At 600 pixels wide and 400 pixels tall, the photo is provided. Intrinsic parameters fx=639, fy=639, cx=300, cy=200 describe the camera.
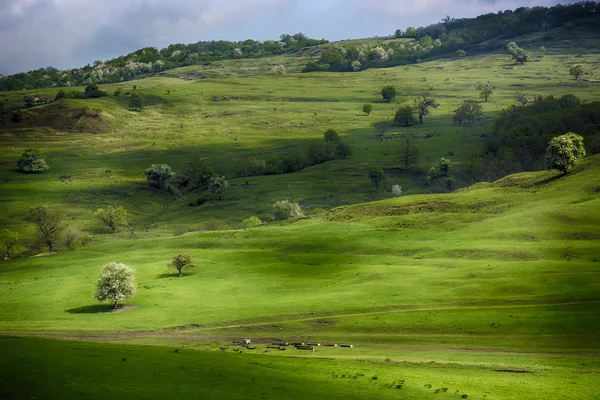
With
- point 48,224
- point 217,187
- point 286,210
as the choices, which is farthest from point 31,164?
point 286,210

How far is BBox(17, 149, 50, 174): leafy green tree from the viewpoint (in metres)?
192

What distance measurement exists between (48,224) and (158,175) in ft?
184

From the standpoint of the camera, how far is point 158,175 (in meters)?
181

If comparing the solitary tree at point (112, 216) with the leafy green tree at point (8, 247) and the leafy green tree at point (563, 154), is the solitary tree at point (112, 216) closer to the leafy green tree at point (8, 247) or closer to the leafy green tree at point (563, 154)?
the leafy green tree at point (8, 247)

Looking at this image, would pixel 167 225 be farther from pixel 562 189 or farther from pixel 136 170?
pixel 562 189

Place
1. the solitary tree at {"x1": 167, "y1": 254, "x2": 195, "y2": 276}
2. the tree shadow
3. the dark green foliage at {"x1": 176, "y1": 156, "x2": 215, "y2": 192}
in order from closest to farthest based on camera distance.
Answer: the tree shadow
the solitary tree at {"x1": 167, "y1": 254, "x2": 195, "y2": 276}
the dark green foliage at {"x1": 176, "y1": 156, "x2": 215, "y2": 192}

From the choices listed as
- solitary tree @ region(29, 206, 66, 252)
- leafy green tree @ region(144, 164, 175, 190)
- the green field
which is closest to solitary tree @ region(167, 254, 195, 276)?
the green field

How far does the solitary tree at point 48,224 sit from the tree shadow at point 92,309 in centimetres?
5326

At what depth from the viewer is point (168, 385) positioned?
38531mm

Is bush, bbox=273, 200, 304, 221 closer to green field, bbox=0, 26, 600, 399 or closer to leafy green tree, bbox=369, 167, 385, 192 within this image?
green field, bbox=0, 26, 600, 399

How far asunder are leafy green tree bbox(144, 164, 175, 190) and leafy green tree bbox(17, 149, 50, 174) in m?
35.4

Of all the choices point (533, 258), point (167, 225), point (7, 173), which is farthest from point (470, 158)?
point (7, 173)

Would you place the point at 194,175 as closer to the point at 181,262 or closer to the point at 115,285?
the point at 181,262

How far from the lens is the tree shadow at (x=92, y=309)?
2921 inches
